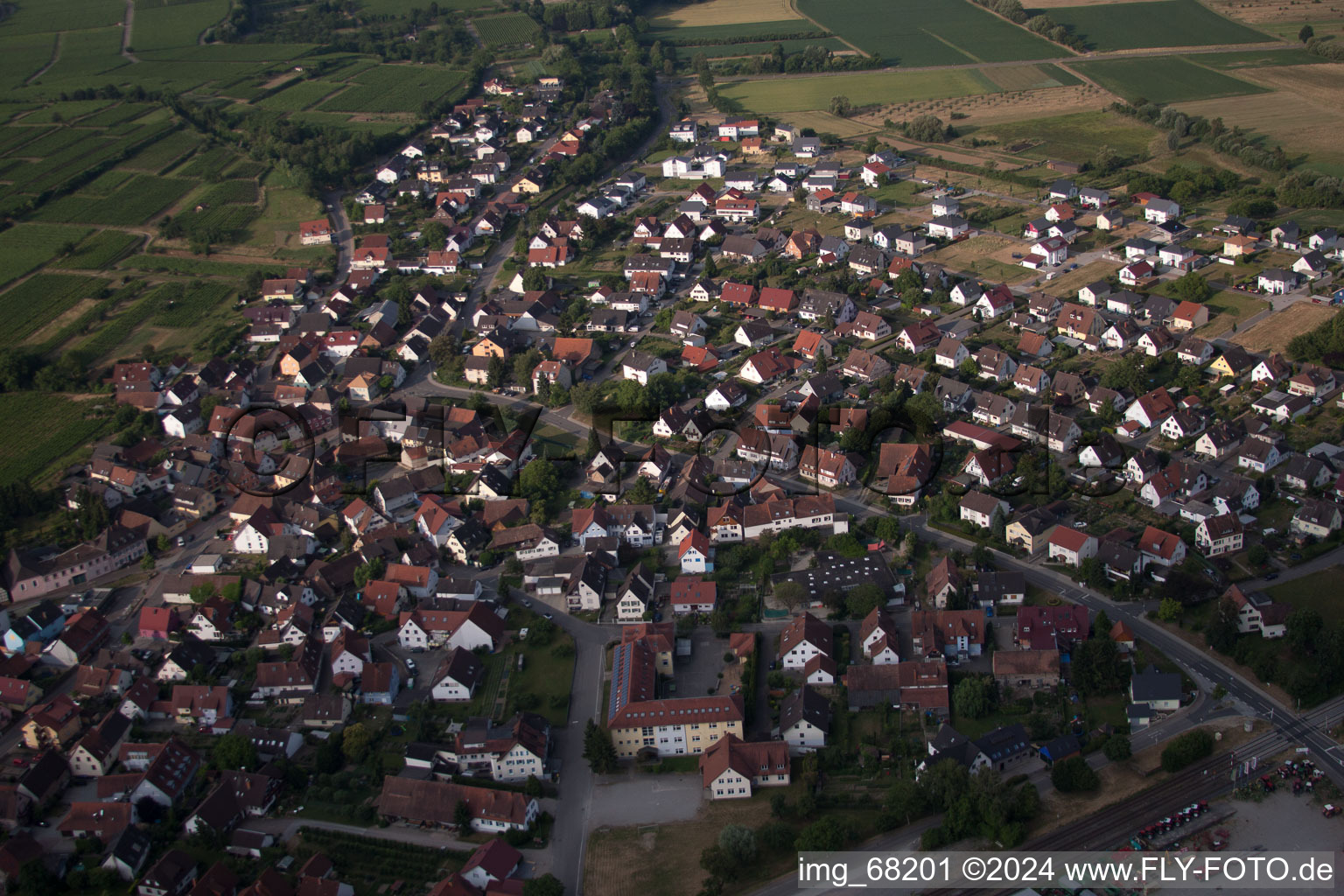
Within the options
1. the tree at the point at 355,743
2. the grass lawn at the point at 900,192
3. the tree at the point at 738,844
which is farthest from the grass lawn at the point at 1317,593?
the grass lawn at the point at 900,192

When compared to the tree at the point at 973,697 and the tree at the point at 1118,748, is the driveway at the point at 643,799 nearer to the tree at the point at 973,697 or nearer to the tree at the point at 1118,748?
the tree at the point at 973,697

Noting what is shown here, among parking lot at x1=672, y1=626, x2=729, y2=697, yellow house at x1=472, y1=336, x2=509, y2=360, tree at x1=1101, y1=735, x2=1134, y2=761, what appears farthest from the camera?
yellow house at x1=472, y1=336, x2=509, y2=360

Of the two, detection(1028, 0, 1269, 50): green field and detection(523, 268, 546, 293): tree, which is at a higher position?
detection(1028, 0, 1269, 50): green field

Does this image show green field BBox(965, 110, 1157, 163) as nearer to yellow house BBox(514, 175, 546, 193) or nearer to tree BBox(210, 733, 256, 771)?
yellow house BBox(514, 175, 546, 193)

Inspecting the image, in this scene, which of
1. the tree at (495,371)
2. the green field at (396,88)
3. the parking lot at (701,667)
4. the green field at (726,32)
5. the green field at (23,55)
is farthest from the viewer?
the green field at (726,32)

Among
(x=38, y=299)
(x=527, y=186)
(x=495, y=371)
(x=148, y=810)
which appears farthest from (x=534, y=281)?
(x=148, y=810)

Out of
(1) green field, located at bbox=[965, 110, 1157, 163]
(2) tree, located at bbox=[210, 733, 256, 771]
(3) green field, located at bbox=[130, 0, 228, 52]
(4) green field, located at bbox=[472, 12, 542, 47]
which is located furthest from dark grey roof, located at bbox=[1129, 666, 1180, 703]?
(3) green field, located at bbox=[130, 0, 228, 52]
